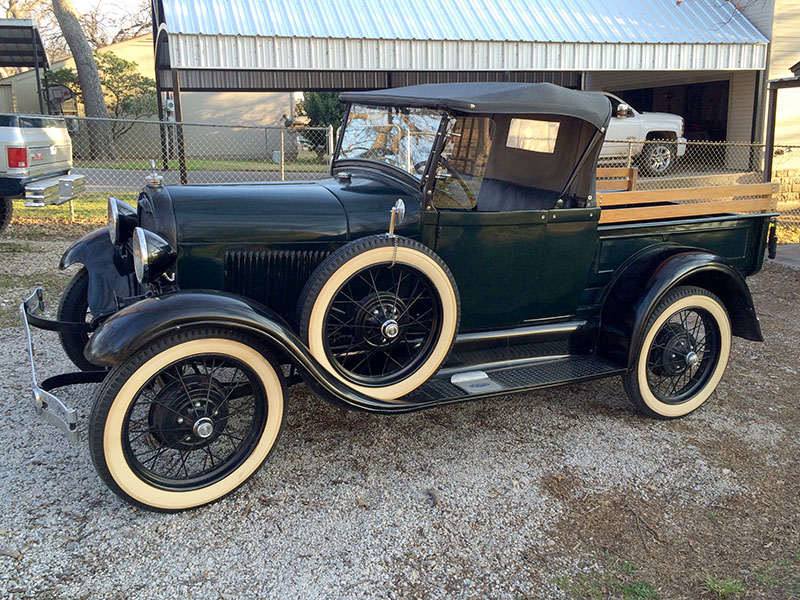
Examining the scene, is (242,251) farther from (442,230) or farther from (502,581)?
(502,581)

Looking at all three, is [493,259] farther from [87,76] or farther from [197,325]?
[87,76]

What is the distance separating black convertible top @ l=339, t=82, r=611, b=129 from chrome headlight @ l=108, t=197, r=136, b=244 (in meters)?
1.56

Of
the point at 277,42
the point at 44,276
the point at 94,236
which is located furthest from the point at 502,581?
the point at 277,42

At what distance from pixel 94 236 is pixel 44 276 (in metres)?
3.27

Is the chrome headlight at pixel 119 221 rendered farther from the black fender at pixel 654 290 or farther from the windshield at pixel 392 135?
the black fender at pixel 654 290

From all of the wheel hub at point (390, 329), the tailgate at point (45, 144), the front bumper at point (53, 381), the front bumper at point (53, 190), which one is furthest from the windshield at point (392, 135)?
the tailgate at point (45, 144)

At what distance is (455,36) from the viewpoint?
38.7 ft

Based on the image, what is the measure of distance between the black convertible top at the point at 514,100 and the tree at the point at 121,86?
2274cm

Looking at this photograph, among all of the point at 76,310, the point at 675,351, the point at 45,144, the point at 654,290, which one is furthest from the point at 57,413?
the point at 45,144

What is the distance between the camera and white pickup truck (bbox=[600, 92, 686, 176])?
41.4 feet

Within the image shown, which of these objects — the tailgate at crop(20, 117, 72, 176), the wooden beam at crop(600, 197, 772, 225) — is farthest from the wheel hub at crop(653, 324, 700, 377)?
the tailgate at crop(20, 117, 72, 176)

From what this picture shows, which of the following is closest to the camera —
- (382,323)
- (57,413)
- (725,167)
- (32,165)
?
(57,413)

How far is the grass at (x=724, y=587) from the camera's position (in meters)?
2.49

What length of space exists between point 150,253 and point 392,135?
5.12 ft
